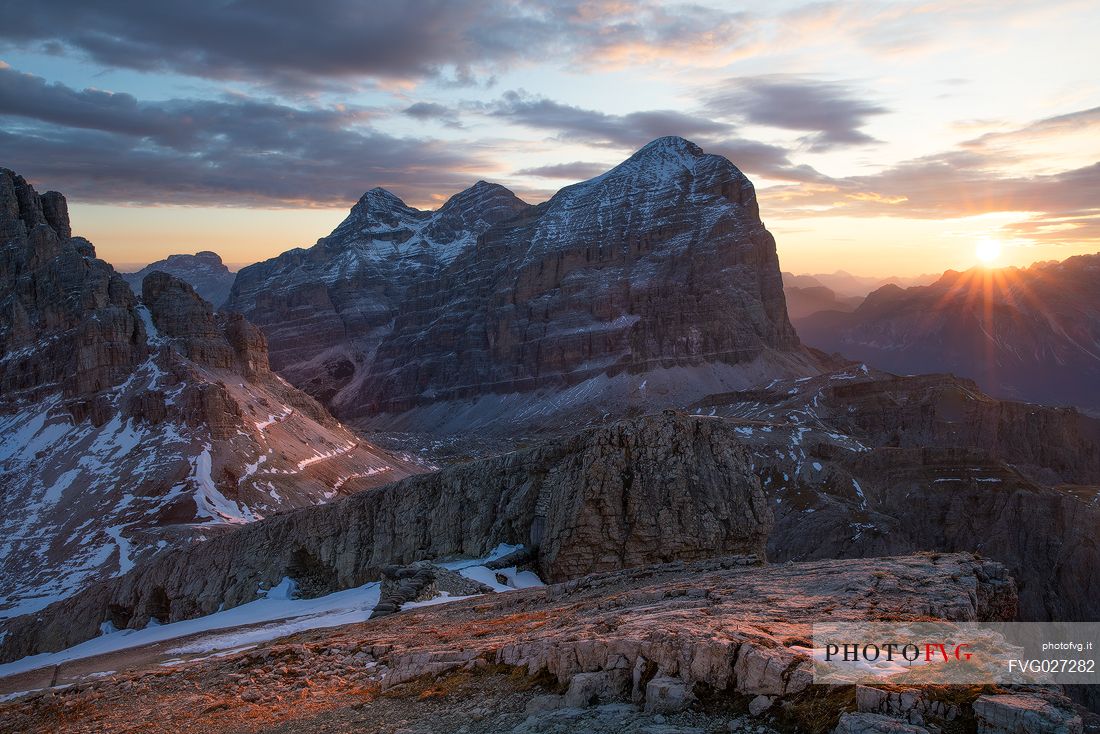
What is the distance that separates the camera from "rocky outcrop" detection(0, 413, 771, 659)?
127ft

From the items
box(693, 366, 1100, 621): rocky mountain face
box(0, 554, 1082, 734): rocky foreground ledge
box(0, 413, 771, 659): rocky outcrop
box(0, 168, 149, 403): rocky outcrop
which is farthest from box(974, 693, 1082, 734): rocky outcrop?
box(0, 168, 149, 403): rocky outcrop

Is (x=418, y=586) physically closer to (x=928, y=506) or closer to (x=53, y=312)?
(x=928, y=506)

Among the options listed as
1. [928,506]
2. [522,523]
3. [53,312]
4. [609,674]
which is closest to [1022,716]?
[609,674]

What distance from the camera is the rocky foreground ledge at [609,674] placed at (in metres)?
13.3

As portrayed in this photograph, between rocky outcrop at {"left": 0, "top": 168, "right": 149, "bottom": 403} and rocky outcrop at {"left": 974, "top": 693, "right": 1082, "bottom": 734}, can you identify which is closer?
rocky outcrop at {"left": 974, "top": 693, "right": 1082, "bottom": 734}

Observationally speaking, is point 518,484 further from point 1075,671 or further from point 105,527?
point 105,527

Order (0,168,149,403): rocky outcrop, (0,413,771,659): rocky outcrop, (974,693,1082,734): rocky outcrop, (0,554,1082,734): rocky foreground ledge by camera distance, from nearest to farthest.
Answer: (974,693,1082,734): rocky outcrop → (0,554,1082,734): rocky foreground ledge → (0,413,771,659): rocky outcrop → (0,168,149,403): rocky outcrop

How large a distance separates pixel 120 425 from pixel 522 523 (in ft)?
330

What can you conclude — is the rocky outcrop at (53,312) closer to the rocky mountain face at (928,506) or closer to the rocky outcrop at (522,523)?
the rocky mountain face at (928,506)

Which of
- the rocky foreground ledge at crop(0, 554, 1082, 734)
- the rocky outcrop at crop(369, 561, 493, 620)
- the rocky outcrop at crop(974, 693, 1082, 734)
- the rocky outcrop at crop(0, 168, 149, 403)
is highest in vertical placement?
the rocky outcrop at crop(0, 168, 149, 403)

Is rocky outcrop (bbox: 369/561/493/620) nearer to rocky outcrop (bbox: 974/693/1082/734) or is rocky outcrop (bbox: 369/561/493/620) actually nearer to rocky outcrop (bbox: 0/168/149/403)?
rocky outcrop (bbox: 974/693/1082/734)

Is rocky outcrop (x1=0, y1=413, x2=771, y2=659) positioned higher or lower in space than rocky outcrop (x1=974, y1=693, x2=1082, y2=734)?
lower

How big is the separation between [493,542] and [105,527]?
262ft

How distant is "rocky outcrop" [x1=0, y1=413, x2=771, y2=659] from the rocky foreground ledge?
9.82 m
